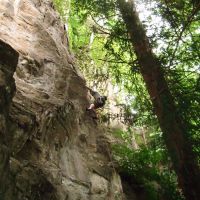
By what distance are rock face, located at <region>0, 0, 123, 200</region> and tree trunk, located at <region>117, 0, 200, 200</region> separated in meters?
2.10

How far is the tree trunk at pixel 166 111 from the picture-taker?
7879mm

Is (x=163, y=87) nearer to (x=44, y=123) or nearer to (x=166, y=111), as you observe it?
(x=166, y=111)

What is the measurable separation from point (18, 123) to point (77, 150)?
2.64 meters

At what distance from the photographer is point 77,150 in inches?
368

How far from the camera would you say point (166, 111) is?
27.5 ft

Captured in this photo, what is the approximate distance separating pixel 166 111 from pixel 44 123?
274 cm

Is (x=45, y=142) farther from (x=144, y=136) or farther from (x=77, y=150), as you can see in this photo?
(x=144, y=136)

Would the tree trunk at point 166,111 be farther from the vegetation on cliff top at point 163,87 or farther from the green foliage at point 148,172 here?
the green foliage at point 148,172

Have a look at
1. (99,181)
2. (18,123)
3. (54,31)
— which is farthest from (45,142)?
(54,31)

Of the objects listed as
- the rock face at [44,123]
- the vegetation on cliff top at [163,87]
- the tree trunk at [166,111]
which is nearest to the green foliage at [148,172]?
the vegetation on cliff top at [163,87]

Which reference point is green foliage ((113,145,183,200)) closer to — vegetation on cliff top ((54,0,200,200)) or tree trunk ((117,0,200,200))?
vegetation on cliff top ((54,0,200,200))

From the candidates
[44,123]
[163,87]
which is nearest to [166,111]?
[163,87]

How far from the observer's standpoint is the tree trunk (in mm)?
7879

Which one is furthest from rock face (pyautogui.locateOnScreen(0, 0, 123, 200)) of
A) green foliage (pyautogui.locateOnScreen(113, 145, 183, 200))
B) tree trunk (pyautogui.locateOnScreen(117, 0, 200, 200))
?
tree trunk (pyautogui.locateOnScreen(117, 0, 200, 200))
